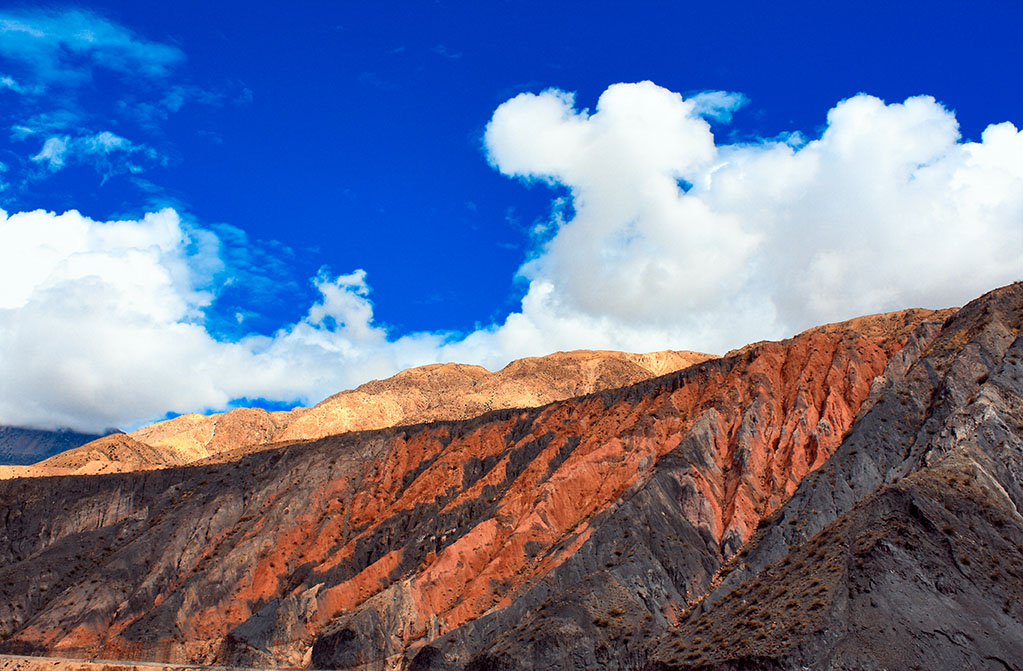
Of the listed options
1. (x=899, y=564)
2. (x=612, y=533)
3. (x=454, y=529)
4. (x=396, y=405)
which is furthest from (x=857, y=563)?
(x=396, y=405)

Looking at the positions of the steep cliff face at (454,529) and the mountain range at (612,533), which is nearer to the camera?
the mountain range at (612,533)

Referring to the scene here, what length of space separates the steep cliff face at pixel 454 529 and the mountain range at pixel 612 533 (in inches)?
7.8

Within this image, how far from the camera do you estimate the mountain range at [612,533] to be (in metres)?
29.6

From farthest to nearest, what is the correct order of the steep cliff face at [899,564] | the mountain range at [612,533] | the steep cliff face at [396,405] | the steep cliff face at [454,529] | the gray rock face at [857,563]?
the steep cliff face at [396,405]
the steep cliff face at [454,529]
the mountain range at [612,533]
the gray rock face at [857,563]
the steep cliff face at [899,564]

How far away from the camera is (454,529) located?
6072cm

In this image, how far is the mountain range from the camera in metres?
29.6

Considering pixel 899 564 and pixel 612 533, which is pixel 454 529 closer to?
pixel 612 533

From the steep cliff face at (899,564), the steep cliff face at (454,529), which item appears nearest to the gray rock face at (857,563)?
the steep cliff face at (899,564)

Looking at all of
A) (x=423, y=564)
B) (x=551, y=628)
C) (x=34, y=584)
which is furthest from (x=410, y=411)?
(x=551, y=628)

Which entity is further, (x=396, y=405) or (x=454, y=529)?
(x=396, y=405)

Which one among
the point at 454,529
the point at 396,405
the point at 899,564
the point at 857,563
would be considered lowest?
the point at 899,564

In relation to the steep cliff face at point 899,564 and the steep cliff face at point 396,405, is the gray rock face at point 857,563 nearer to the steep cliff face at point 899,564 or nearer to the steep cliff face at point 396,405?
the steep cliff face at point 899,564

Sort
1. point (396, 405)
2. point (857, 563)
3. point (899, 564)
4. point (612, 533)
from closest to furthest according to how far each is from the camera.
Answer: point (899, 564) → point (857, 563) → point (612, 533) → point (396, 405)

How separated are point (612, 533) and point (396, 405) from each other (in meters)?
90.0
